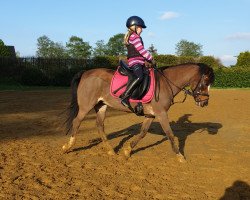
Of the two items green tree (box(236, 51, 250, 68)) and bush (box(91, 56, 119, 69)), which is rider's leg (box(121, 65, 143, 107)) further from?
green tree (box(236, 51, 250, 68))

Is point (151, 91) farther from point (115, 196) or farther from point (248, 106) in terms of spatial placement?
point (248, 106)

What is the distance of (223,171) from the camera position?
692cm

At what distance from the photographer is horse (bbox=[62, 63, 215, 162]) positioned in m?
7.63

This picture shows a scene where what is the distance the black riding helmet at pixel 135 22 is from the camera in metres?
7.51

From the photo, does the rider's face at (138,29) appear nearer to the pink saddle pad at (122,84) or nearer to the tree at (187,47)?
the pink saddle pad at (122,84)

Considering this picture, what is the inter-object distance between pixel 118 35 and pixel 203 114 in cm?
10175

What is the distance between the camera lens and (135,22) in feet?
24.6

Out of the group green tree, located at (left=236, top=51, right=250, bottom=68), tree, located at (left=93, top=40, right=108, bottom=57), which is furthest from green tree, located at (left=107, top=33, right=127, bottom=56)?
green tree, located at (left=236, top=51, right=250, bottom=68)

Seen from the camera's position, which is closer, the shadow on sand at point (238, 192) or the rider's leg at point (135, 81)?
the shadow on sand at point (238, 192)

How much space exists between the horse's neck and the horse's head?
130 mm

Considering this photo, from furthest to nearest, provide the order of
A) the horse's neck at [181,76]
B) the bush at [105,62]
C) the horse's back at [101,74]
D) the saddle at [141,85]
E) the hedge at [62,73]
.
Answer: the bush at [105,62] < the hedge at [62,73] < the horse's back at [101,74] < the horse's neck at [181,76] < the saddle at [141,85]

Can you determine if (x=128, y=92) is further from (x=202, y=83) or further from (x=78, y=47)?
(x=78, y=47)

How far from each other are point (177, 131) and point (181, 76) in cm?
387

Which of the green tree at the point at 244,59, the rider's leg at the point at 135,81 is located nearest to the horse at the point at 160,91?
the rider's leg at the point at 135,81
